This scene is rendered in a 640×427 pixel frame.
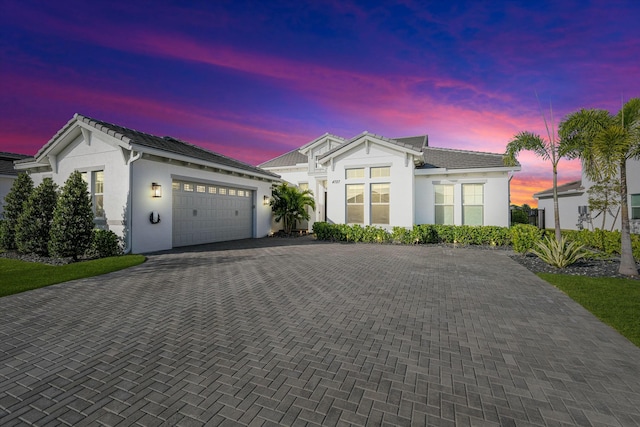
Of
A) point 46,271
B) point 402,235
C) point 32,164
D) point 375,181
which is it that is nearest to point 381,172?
point 375,181

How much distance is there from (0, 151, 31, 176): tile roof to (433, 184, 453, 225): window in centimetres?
2666

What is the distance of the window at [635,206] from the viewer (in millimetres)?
13555

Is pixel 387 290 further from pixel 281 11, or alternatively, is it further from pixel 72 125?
pixel 72 125

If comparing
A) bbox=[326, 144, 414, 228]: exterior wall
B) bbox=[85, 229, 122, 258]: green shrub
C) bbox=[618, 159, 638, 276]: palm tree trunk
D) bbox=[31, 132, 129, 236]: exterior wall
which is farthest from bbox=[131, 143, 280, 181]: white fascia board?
bbox=[618, 159, 638, 276]: palm tree trunk

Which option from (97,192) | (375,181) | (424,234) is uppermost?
(375,181)

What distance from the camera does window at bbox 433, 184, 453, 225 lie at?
1556 centimetres

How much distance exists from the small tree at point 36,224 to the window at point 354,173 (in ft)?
44.2

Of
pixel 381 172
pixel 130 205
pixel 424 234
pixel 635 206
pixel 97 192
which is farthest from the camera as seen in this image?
pixel 381 172

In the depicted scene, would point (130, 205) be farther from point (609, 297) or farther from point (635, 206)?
point (635, 206)

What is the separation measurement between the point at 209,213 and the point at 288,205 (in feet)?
17.4

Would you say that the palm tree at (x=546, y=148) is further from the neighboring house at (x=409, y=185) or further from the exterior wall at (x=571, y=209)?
the exterior wall at (x=571, y=209)

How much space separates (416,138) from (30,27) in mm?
24145

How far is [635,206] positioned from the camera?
13.7 metres

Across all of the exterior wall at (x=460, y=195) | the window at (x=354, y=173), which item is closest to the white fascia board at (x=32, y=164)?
the window at (x=354, y=173)
